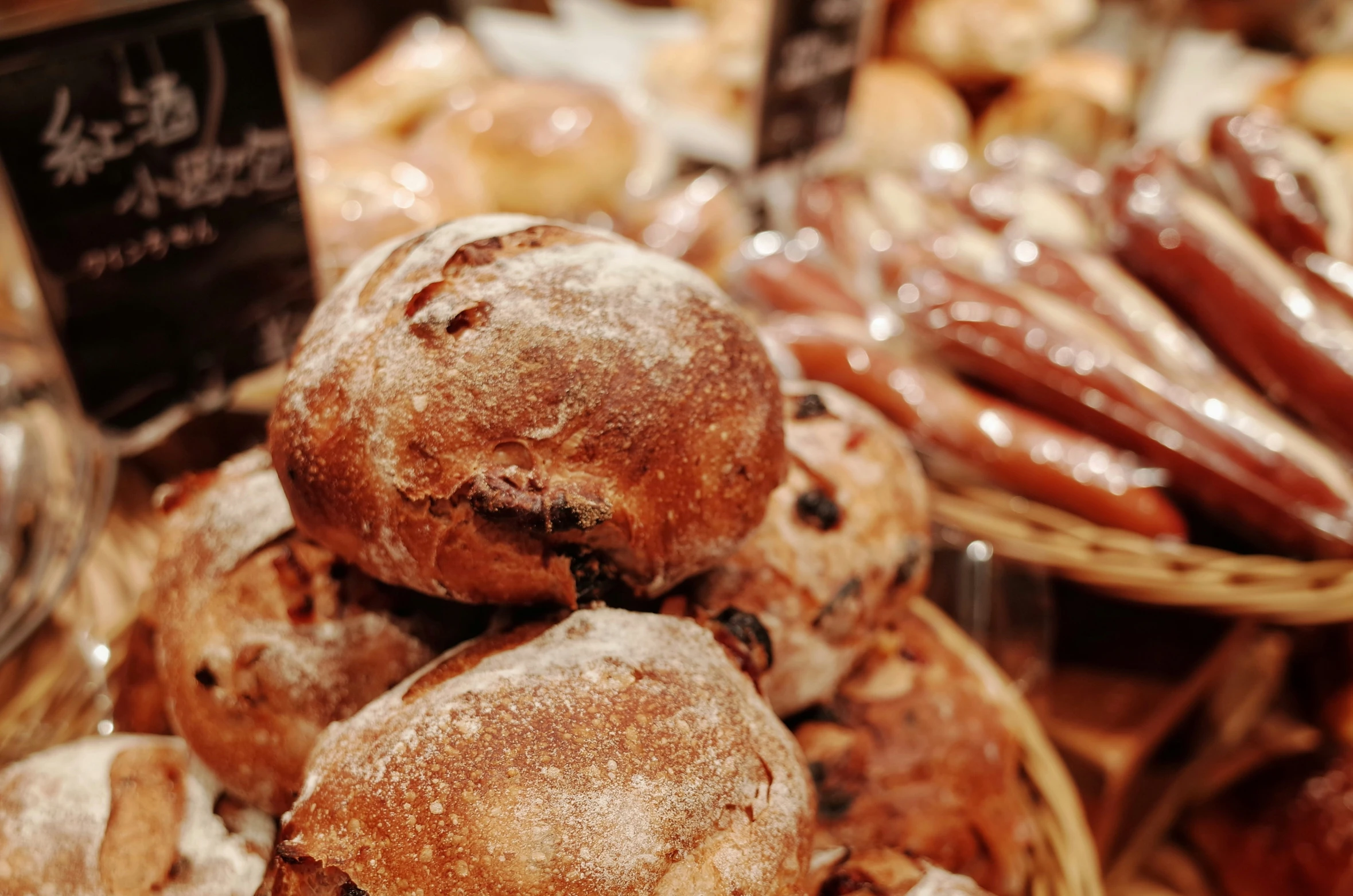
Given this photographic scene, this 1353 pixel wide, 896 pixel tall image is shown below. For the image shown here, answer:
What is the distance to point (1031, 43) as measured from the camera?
2.68 meters

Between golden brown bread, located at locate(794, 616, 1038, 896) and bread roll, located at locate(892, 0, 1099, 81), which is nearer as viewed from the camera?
golden brown bread, located at locate(794, 616, 1038, 896)

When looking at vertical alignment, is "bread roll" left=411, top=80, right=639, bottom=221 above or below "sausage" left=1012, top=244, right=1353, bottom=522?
above

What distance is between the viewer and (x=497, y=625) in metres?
0.87

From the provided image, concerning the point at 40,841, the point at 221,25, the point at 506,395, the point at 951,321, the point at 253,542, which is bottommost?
the point at 951,321

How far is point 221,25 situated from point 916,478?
3.46 ft

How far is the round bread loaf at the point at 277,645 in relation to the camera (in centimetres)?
90

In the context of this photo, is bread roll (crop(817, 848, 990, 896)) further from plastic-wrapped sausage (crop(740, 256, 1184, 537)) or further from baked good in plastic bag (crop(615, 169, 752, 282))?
baked good in plastic bag (crop(615, 169, 752, 282))

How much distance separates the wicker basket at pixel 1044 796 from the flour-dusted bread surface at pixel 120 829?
86cm

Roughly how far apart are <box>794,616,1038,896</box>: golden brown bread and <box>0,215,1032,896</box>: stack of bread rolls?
1cm

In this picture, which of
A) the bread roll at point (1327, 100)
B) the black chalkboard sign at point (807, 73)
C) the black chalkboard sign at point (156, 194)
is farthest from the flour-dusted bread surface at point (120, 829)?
the bread roll at point (1327, 100)

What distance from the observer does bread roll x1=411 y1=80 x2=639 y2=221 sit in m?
2.30

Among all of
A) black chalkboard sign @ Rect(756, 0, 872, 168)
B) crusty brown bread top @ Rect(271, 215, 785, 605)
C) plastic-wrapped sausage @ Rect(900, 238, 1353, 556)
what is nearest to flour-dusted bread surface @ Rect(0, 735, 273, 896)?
crusty brown bread top @ Rect(271, 215, 785, 605)

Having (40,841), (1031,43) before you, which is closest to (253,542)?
(40,841)

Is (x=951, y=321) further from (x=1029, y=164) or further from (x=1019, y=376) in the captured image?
(x=1029, y=164)
